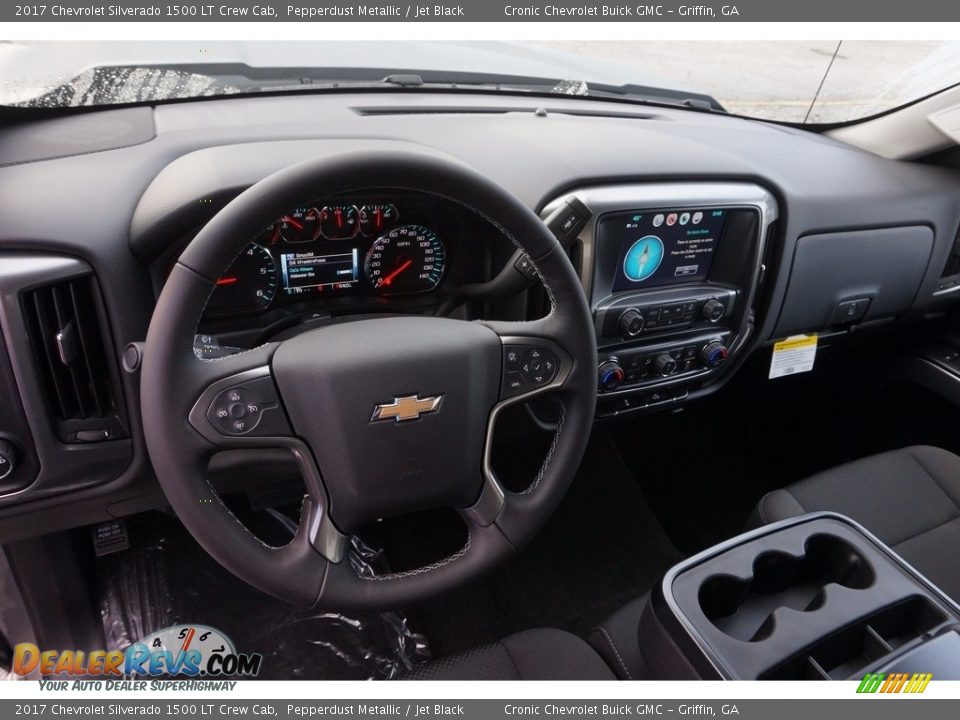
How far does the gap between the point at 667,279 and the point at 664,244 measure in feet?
0.35

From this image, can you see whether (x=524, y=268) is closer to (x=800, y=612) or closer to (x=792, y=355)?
(x=800, y=612)

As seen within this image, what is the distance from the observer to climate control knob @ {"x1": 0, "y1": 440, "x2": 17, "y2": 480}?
1.16 m

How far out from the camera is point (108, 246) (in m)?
1.13

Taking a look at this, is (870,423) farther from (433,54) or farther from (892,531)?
(433,54)

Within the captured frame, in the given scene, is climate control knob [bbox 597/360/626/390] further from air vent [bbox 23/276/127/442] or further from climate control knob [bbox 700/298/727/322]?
air vent [bbox 23/276/127/442]

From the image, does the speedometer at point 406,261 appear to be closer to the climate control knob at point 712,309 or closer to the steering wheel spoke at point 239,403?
the steering wheel spoke at point 239,403

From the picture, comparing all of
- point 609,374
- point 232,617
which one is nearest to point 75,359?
point 232,617

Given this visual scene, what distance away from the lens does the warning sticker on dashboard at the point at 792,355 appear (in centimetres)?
197

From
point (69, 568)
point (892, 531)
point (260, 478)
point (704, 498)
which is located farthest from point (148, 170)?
point (704, 498)

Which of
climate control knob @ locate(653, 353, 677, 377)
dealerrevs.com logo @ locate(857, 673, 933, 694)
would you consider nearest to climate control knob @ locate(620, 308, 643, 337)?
climate control knob @ locate(653, 353, 677, 377)

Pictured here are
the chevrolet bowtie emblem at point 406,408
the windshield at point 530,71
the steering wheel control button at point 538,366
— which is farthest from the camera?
the windshield at point 530,71

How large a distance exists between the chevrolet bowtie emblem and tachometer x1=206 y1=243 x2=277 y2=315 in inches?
15.1

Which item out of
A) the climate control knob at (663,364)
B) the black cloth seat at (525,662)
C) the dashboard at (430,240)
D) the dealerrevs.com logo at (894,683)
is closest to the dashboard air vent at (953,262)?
the dashboard at (430,240)

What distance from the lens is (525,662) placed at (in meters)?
1.27
